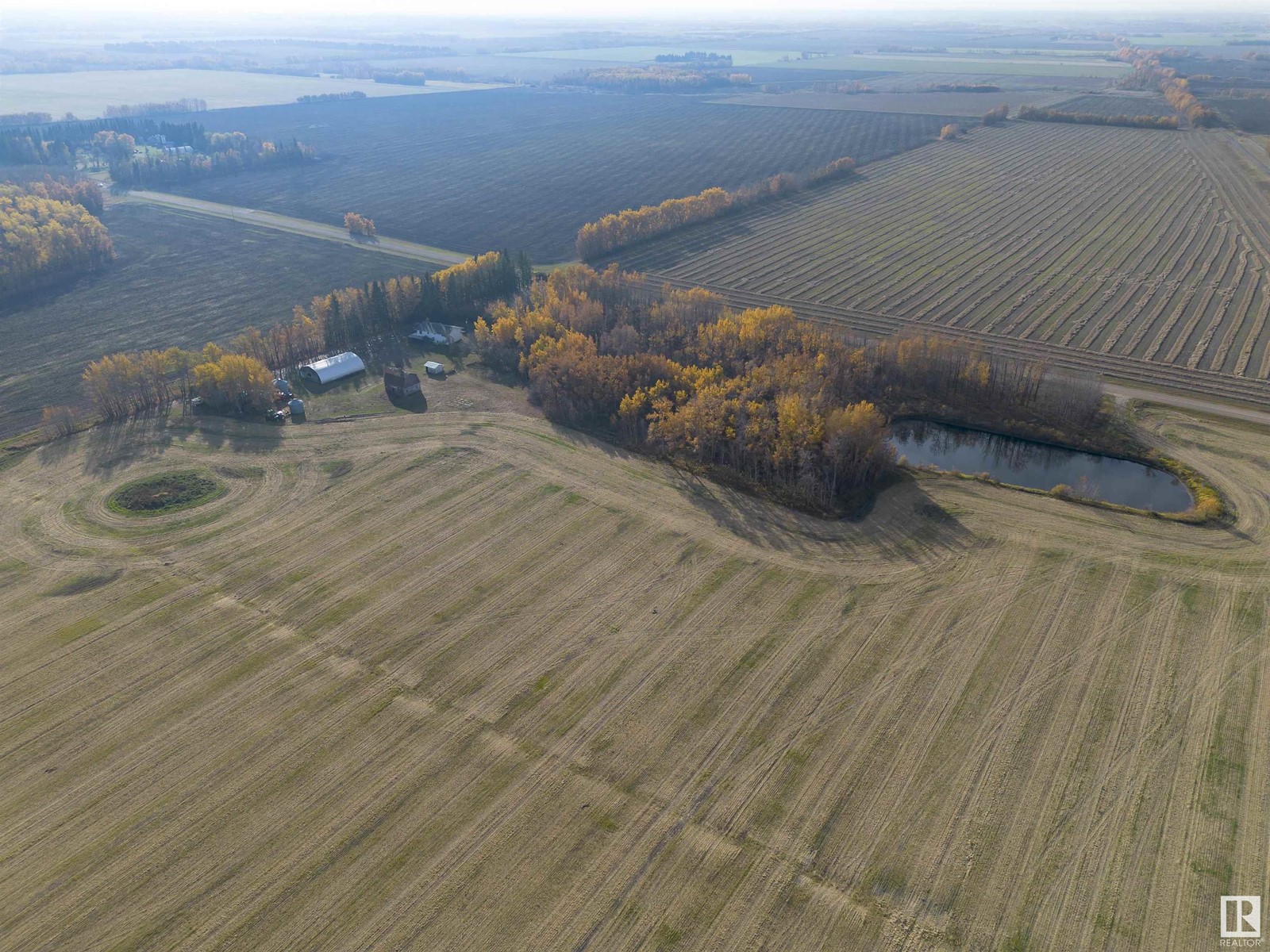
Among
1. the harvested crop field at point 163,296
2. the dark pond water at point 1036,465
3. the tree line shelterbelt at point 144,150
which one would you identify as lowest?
the dark pond water at point 1036,465

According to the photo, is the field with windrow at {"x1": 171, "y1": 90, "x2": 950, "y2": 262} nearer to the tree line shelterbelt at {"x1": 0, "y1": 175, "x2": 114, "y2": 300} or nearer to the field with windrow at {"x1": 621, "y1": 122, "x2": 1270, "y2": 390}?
the field with windrow at {"x1": 621, "y1": 122, "x2": 1270, "y2": 390}

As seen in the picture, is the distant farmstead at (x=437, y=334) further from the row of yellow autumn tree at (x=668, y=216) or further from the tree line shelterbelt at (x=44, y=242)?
the tree line shelterbelt at (x=44, y=242)

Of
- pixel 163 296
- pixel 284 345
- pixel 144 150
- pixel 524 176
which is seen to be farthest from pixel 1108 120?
pixel 144 150

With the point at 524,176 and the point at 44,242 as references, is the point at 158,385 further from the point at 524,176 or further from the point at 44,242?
the point at 524,176

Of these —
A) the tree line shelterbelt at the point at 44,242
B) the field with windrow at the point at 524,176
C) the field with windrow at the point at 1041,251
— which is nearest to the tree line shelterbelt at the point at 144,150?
the field with windrow at the point at 524,176

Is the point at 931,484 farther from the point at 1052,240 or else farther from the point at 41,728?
the point at 1052,240
